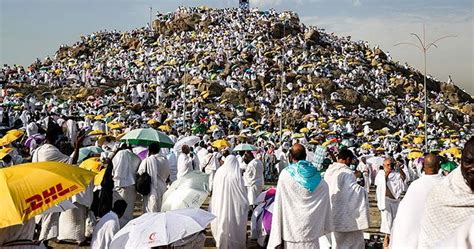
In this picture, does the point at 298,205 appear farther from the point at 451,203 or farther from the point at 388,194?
the point at 388,194

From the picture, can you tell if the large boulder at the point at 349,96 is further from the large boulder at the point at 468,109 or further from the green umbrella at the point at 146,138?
the green umbrella at the point at 146,138

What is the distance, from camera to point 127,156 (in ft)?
28.3

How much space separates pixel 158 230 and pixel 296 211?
6.43 feet

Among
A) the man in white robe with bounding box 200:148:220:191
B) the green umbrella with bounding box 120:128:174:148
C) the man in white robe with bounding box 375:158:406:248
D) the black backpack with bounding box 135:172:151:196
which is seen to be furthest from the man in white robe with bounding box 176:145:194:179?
the man in white robe with bounding box 375:158:406:248

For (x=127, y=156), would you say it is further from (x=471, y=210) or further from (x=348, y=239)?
(x=471, y=210)

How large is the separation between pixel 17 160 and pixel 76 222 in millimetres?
4687

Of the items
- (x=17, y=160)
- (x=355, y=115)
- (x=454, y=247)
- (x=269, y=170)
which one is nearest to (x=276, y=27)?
(x=355, y=115)

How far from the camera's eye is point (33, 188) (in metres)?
4.13

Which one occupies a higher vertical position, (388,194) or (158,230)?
(158,230)

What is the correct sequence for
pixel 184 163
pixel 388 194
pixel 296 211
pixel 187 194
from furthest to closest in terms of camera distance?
pixel 184 163 → pixel 388 194 → pixel 187 194 → pixel 296 211

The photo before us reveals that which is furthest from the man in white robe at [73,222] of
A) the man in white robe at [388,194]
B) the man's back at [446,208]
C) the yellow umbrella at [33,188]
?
the man's back at [446,208]

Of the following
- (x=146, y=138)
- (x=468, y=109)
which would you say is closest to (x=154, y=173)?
(x=146, y=138)

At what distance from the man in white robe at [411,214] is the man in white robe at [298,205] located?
5.45 feet

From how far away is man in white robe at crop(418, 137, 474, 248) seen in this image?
3.12m
